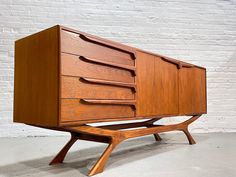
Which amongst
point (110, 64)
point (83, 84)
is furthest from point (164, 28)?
point (83, 84)

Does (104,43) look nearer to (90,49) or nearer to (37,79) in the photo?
(90,49)

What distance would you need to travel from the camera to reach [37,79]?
129cm

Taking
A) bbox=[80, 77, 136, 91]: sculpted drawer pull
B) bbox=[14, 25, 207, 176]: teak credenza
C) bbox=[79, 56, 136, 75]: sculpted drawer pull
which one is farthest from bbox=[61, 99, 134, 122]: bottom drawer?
bbox=[79, 56, 136, 75]: sculpted drawer pull

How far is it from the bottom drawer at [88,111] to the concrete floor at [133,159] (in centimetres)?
33

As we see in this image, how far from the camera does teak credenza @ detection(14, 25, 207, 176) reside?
1206mm

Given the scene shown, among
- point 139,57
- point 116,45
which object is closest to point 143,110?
point 139,57

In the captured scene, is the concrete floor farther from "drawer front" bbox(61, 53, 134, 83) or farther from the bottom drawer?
"drawer front" bbox(61, 53, 134, 83)

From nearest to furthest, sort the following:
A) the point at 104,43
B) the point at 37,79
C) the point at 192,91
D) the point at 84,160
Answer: the point at 37,79 → the point at 104,43 → the point at 84,160 → the point at 192,91

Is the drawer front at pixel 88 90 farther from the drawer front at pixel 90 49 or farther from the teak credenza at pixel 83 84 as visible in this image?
the drawer front at pixel 90 49

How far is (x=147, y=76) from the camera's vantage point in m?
1.78

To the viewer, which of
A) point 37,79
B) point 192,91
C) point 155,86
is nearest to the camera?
point 37,79

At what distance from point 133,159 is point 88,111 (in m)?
0.64

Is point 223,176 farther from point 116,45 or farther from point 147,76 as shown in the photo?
point 116,45

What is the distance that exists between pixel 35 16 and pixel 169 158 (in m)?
2.30
